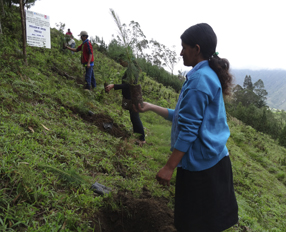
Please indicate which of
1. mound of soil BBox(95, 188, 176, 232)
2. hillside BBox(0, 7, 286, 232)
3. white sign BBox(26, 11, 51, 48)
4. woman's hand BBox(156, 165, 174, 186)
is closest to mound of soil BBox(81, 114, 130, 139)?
hillside BBox(0, 7, 286, 232)

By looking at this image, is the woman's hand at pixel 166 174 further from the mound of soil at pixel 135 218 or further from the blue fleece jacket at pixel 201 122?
the mound of soil at pixel 135 218

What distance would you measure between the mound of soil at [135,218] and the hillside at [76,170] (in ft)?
0.03

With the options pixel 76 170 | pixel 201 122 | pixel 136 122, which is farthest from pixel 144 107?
pixel 136 122

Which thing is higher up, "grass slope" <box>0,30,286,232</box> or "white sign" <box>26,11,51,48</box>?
"white sign" <box>26,11,51,48</box>

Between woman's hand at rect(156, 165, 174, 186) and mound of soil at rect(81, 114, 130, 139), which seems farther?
mound of soil at rect(81, 114, 130, 139)

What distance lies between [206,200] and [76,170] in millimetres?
1979

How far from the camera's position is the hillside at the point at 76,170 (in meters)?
2.12

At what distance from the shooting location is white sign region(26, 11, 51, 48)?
7935 millimetres

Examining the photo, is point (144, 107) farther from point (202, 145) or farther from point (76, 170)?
point (76, 170)

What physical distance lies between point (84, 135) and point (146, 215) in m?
2.37

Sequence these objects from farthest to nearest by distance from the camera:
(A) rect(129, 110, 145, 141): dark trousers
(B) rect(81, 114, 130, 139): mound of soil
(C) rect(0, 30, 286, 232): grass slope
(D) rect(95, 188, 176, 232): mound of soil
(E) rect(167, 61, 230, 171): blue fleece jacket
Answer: (B) rect(81, 114, 130, 139): mound of soil
(A) rect(129, 110, 145, 141): dark trousers
(D) rect(95, 188, 176, 232): mound of soil
(C) rect(0, 30, 286, 232): grass slope
(E) rect(167, 61, 230, 171): blue fleece jacket

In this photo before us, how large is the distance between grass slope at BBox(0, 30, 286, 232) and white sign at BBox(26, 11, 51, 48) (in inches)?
36.7

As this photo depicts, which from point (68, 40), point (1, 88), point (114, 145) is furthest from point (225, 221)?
point (68, 40)

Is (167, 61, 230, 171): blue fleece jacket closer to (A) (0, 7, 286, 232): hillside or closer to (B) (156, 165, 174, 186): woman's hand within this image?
(B) (156, 165, 174, 186): woman's hand
